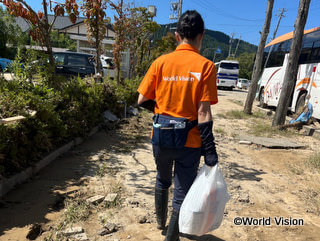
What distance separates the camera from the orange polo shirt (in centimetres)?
188

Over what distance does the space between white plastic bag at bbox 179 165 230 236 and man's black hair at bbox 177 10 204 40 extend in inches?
41.6

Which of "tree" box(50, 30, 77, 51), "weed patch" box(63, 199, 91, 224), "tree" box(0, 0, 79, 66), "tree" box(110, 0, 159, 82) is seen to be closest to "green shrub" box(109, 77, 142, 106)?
"tree" box(110, 0, 159, 82)

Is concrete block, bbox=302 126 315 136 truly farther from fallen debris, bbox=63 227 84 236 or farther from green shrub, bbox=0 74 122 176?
fallen debris, bbox=63 227 84 236

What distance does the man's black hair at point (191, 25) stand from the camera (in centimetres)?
197

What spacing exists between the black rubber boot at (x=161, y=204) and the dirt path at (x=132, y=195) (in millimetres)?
146

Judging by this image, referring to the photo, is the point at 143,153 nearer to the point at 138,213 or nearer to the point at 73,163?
the point at 73,163

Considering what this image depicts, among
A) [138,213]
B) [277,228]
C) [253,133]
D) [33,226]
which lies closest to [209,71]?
[138,213]

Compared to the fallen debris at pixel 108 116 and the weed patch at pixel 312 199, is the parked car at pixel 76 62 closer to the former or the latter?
the fallen debris at pixel 108 116

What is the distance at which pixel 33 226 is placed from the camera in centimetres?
243

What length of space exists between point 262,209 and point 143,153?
2406 millimetres

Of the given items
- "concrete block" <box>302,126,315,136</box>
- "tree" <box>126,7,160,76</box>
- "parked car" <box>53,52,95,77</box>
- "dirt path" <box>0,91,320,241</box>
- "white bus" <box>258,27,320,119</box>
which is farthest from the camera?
"tree" <box>126,7,160,76</box>

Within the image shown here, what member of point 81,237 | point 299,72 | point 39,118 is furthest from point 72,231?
point 299,72
